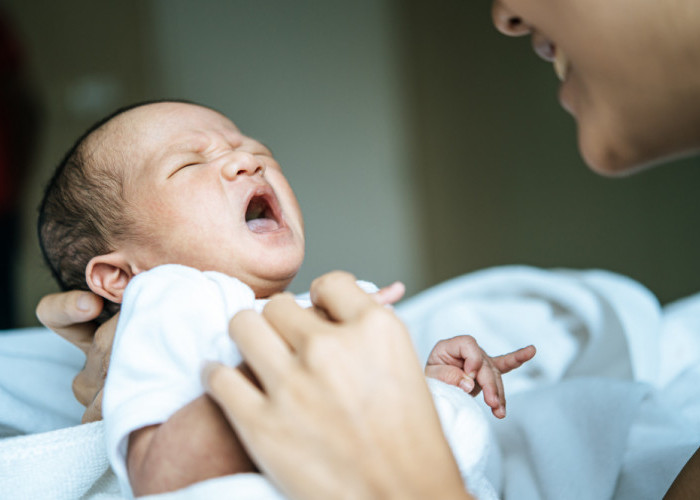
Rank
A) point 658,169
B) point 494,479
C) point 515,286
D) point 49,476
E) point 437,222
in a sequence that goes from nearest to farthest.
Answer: point 49,476, point 494,479, point 515,286, point 658,169, point 437,222

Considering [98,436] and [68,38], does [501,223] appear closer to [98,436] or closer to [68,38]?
[98,436]

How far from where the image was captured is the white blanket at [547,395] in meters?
0.61

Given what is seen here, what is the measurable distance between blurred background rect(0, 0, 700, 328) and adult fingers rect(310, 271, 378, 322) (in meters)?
1.78

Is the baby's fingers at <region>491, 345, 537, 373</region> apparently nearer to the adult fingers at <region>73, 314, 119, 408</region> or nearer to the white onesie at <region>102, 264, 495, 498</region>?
the white onesie at <region>102, 264, 495, 498</region>

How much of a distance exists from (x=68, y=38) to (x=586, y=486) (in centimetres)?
290

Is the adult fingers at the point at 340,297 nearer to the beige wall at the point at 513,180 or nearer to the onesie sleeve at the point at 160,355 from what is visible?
the onesie sleeve at the point at 160,355

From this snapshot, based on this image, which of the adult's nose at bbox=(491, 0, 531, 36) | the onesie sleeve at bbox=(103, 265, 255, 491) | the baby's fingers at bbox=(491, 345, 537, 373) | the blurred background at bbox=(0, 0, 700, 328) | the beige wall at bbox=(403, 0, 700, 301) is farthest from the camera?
the blurred background at bbox=(0, 0, 700, 328)

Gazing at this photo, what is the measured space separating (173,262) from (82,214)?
16 centimetres

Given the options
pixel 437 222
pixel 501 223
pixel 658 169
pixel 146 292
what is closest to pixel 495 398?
pixel 146 292

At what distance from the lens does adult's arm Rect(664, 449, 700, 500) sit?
1.78 feet

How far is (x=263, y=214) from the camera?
0.82 meters

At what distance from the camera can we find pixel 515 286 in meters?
1.21

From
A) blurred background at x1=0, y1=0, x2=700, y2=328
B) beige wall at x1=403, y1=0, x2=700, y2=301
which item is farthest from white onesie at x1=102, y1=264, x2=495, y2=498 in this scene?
blurred background at x1=0, y1=0, x2=700, y2=328

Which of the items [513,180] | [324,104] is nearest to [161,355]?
[513,180]
